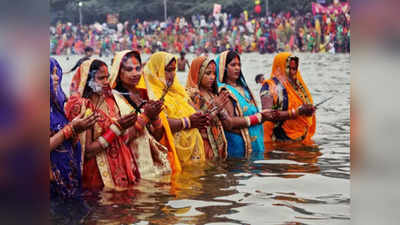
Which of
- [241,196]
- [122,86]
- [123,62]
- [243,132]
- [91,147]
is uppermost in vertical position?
[123,62]

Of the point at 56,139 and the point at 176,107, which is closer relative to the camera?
the point at 56,139

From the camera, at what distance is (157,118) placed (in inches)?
269

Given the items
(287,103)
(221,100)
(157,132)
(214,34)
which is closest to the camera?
(157,132)

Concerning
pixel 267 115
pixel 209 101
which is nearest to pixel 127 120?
pixel 209 101

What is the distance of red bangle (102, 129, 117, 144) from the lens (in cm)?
589

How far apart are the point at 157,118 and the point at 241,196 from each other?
1.36 meters

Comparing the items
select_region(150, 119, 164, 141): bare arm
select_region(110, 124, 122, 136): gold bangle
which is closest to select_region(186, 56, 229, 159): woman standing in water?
select_region(150, 119, 164, 141): bare arm

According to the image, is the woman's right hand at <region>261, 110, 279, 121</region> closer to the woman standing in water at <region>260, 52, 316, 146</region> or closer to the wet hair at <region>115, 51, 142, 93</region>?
the woman standing in water at <region>260, 52, 316, 146</region>

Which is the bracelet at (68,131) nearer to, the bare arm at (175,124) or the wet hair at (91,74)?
the wet hair at (91,74)

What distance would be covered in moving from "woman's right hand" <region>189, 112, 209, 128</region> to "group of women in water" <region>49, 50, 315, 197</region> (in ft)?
0.04

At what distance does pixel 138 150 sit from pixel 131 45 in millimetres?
13441

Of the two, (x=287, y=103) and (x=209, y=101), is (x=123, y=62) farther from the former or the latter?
(x=287, y=103)

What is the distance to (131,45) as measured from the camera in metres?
19.6

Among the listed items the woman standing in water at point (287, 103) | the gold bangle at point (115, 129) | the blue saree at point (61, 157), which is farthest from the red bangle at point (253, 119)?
the blue saree at point (61, 157)
